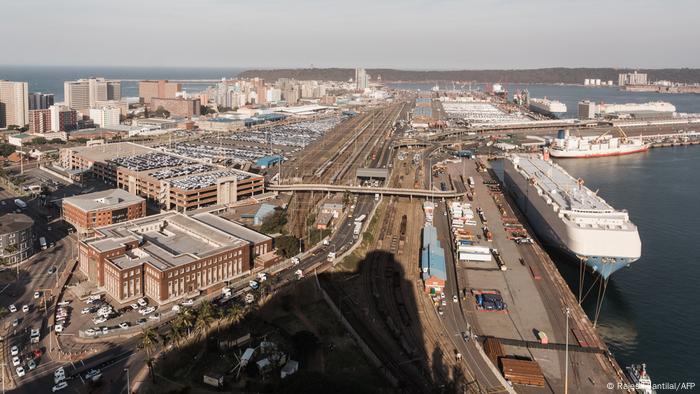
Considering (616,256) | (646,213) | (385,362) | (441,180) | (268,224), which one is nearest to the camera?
(385,362)

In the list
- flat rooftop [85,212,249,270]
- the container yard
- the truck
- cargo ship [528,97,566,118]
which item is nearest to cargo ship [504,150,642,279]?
the truck

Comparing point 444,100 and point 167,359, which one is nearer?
point 167,359

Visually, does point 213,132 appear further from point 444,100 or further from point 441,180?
point 444,100

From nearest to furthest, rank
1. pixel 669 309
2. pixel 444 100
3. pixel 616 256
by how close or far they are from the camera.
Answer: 1. pixel 669 309
2. pixel 616 256
3. pixel 444 100

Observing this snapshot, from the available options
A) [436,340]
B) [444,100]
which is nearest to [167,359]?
[436,340]

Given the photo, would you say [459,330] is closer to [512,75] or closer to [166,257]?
[166,257]

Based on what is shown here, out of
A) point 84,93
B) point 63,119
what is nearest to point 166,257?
point 63,119

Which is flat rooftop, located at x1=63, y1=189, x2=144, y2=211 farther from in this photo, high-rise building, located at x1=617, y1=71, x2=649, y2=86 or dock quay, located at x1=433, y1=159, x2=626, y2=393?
high-rise building, located at x1=617, y1=71, x2=649, y2=86
